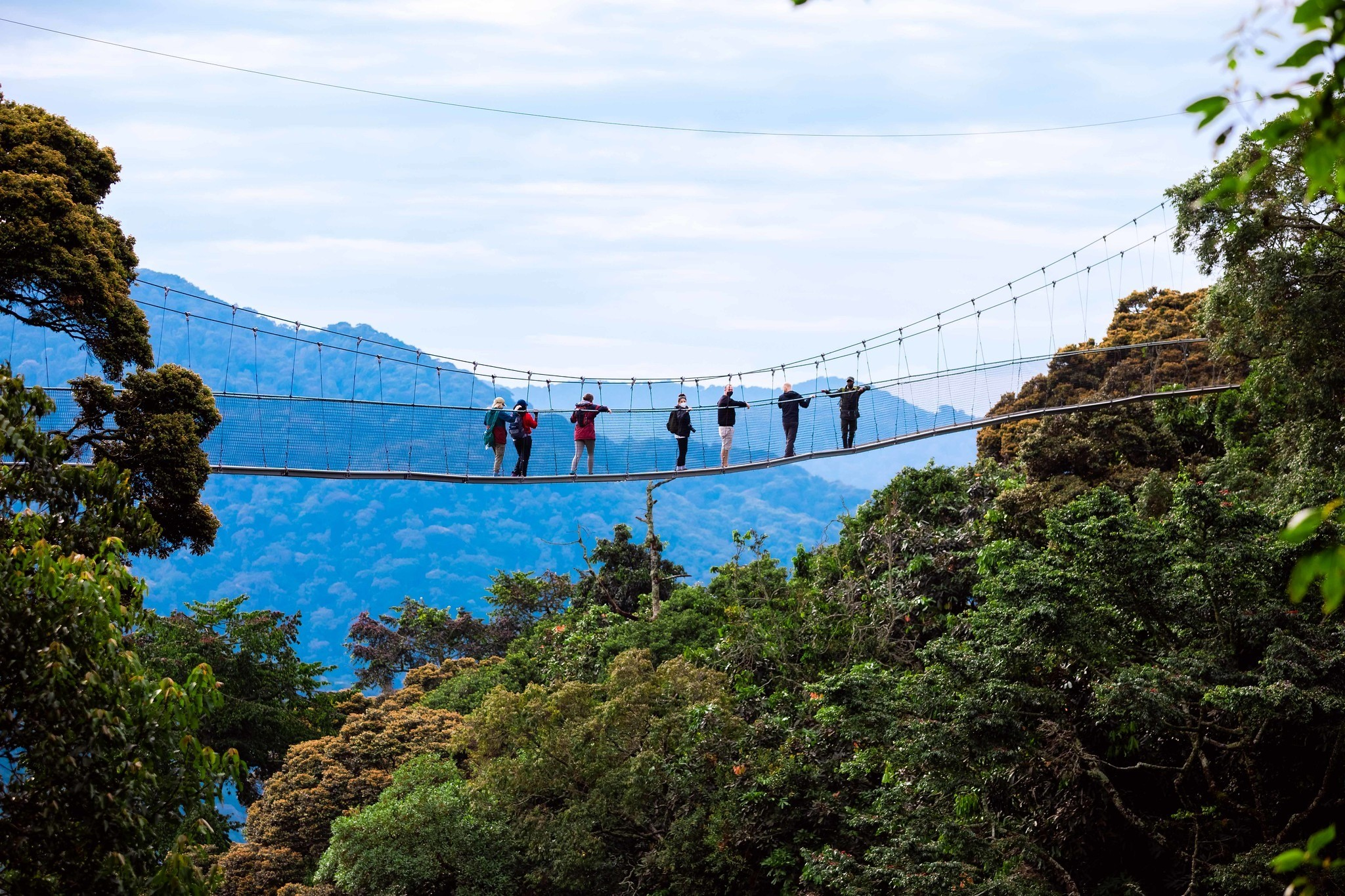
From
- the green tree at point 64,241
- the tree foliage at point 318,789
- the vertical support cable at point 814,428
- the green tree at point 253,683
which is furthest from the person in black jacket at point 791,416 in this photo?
the green tree at point 253,683

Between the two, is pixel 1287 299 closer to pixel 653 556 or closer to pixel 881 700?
pixel 881 700

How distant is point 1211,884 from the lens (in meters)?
7.62

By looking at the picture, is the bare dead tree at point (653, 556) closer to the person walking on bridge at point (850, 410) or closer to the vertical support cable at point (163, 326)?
the person walking on bridge at point (850, 410)

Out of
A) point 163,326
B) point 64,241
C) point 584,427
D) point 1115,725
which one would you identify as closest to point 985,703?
point 1115,725

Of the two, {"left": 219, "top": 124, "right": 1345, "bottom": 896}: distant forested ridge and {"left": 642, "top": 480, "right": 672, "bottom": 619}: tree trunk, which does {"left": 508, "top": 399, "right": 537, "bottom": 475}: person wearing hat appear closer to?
{"left": 219, "top": 124, "right": 1345, "bottom": 896}: distant forested ridge

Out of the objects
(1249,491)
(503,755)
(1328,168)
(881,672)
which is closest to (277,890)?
(503,755)

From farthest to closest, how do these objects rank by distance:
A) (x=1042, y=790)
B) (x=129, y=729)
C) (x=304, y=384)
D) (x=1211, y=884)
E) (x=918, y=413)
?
(x=304, y=384) < (x=918, y=413) < (x=1042, y=790) < (x=1211, y=884) < (x=129, y=729)

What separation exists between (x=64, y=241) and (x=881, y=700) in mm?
6967

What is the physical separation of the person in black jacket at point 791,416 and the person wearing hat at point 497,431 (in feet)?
9.54

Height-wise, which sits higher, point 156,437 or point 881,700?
point 156,437

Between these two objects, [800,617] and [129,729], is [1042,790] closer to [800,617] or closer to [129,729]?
[800,617]

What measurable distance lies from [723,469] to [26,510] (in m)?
7.69

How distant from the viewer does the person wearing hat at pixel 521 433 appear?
12.6m

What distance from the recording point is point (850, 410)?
12.9m
